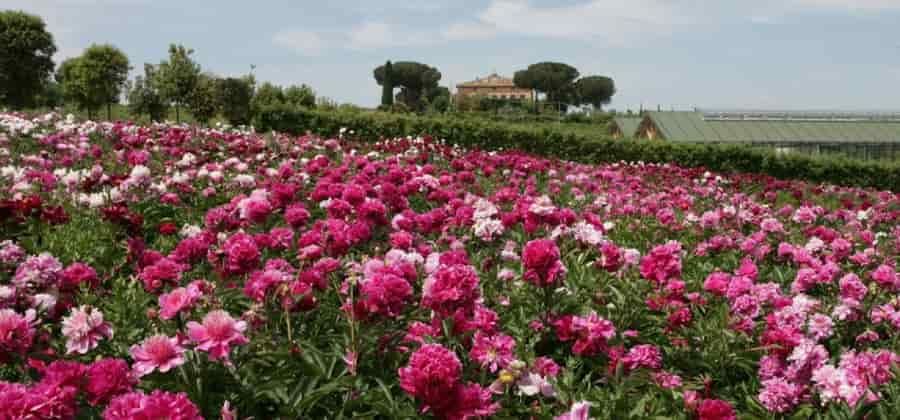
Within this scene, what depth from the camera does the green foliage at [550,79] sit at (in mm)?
151750

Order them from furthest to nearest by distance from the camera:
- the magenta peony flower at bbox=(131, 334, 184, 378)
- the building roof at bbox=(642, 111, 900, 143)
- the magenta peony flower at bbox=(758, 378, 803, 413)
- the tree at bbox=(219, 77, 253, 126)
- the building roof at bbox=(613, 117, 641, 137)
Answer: the building roof at bbox=(613, 117, 641, 137), the building roof at bbox=(642, 111, 900, 143), the tree at bbox=(219, 77, 253, 126), the magenta peony flower at bbox=(758, 378, 803, 413), the magenta peony flower at bbox=(131, 334, 184, 378)

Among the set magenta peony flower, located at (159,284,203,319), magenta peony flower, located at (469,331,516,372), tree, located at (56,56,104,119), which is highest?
tree, located at (56,56,104,119)

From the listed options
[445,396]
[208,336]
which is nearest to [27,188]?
[208,336]

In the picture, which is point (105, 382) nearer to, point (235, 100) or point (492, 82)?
point (235, 100)

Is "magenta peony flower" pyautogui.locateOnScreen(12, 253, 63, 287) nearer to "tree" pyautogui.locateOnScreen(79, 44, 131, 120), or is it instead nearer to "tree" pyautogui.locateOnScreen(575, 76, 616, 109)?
"tree" pyautogui.locateOnScreen(79, 44, 131, 120)

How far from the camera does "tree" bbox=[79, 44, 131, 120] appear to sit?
33.3 meters

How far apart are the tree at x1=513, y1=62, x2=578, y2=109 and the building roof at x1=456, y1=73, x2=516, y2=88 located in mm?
5752

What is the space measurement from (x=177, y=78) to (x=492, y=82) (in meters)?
140

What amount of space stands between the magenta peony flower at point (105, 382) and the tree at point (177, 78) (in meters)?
30.0

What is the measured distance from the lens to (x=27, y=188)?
5539 mm

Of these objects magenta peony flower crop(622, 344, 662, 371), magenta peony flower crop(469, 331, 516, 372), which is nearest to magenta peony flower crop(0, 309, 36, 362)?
magenta peony flower crop(469, 331, 516, 372)

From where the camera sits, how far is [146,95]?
3000 cm

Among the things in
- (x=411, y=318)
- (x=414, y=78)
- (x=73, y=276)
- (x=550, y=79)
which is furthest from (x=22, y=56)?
(x=550, y=79)

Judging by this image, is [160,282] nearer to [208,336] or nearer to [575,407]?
[208,336]
